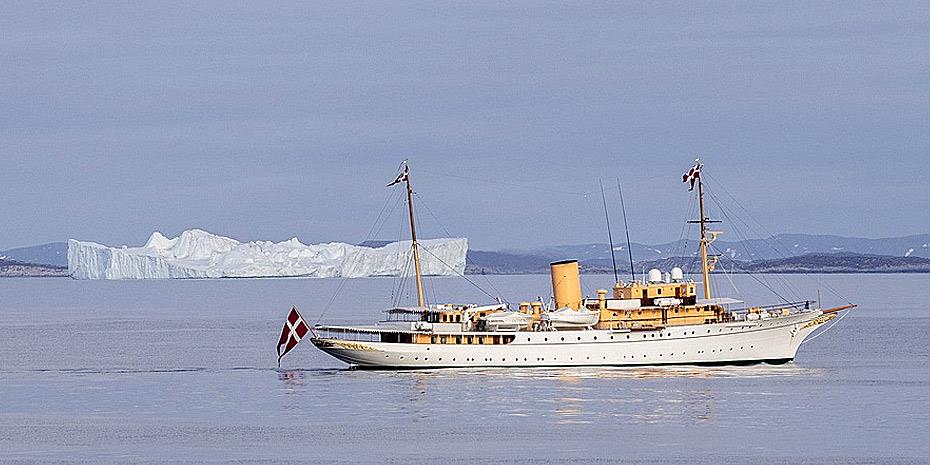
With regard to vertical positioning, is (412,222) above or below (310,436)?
above

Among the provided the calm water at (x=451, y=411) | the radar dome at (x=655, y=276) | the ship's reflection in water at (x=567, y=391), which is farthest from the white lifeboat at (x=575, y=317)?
the radar dome at (x=655, y=276)

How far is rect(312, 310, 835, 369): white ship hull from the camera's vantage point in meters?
52.1

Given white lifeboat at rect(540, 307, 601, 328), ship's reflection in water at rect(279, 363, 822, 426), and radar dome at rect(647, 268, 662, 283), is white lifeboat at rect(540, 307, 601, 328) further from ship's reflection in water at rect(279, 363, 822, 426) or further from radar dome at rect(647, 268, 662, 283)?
radar dome at rect(647, 268, 662, 283)

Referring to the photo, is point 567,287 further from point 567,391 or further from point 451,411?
point 451,411

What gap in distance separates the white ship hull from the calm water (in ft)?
2.55

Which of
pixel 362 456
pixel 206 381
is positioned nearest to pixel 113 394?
pixel 206 381

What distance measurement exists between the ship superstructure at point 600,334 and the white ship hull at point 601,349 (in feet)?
0.11

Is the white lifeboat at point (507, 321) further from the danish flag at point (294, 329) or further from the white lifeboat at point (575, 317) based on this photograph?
the danish flag at point (294, 329)

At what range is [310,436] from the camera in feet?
116

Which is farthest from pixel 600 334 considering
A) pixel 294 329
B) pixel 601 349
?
pixel 294 329

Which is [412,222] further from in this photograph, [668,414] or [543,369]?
[668,414]

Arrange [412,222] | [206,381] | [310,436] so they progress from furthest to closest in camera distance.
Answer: [412,222] < [206,381] < [310,436]

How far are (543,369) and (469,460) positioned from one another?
20600 mm

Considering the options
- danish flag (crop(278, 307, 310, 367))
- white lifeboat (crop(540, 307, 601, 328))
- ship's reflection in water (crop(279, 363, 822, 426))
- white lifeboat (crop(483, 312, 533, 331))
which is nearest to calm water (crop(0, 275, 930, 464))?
ship's reflection in water (crop(279, 363, 822, 426))
